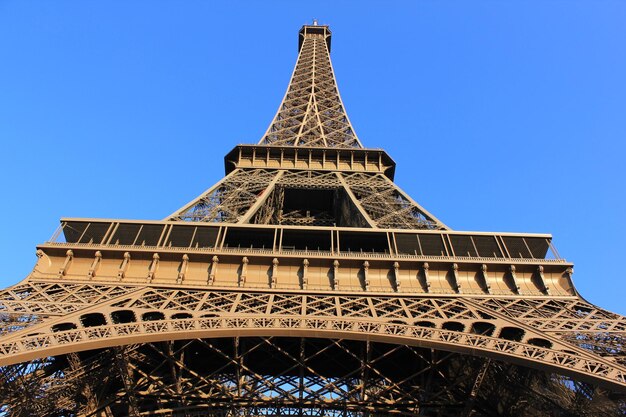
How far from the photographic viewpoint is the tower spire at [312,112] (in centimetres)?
3841

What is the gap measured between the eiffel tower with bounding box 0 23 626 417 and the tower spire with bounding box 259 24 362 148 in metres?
14.1

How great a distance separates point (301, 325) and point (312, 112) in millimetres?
29862

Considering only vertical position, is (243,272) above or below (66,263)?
below

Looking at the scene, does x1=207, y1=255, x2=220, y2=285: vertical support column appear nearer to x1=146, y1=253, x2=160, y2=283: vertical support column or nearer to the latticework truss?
x1=146, y1=253, x2=160, y2=283: vertical support column

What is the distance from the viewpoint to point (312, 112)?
4369cm

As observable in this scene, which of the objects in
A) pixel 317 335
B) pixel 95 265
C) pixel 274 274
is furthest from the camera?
pixel 95 265

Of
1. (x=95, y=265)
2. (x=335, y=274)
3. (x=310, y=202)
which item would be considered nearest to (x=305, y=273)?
(x=335, y=274)

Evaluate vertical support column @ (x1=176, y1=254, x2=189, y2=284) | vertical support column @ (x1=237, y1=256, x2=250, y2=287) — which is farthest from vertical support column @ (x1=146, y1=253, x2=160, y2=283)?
vertical support column @ (x1=237, y1=256, x2=250, y2=287)

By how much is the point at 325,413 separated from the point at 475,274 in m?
7.25

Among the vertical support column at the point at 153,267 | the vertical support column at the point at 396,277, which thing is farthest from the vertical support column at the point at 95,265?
the vertical support column at the point at 396,277

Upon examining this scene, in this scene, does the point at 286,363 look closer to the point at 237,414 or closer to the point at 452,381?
the point at 237,414

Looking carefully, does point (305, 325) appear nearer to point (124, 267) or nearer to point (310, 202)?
point (124, 267)

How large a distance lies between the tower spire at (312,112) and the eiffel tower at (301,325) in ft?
46.2

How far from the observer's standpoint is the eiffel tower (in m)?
15.1
